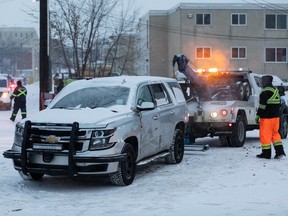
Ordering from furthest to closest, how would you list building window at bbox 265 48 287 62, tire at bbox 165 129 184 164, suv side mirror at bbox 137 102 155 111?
building window at bbox 265 48 287 62 < tire at bbox 165 129 184 164 < suv side mirror at bbox 137 102 155 111

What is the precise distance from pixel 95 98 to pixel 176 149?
2350 mm

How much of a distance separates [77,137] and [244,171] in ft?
11.3

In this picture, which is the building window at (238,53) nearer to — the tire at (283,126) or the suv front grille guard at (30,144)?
the tire at (283,126)

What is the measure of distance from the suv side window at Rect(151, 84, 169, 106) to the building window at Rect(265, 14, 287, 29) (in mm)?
36998

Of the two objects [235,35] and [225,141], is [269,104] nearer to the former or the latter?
[225,141]

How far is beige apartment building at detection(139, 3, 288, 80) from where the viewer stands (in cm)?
4531

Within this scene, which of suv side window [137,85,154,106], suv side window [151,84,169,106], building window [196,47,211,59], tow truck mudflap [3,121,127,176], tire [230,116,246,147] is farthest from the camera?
building window [196,47,211,59]

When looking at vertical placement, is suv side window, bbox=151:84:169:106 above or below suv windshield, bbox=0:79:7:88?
below

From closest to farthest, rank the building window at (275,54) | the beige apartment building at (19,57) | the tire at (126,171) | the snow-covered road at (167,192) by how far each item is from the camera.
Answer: the snow-covered road at (167,192) < the tire at (126,171) < the building window at (275,54) < the beige apartment building at (19,57)

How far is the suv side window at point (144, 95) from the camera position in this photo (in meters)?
9.52

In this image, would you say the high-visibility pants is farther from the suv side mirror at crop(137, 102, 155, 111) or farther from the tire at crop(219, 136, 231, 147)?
the suv side mirror at crop(137, 102, 155, 111)

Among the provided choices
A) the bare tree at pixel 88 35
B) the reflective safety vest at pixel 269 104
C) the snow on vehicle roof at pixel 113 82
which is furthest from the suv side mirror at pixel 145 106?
the bare tree at pixel 88 35

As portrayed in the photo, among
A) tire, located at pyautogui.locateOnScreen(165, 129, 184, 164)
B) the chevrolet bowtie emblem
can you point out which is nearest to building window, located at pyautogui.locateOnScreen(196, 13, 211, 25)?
tire, located at pyautogui.locateOnScreen(165, 129, 184, 164)

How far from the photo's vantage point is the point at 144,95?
32.3ft
